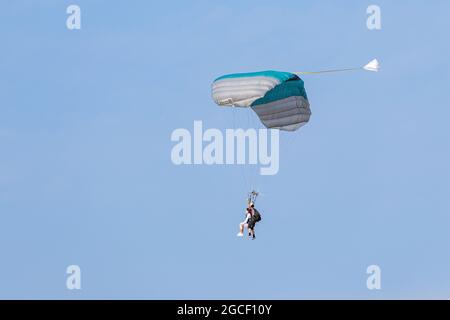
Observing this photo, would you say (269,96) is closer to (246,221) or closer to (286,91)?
(286,91)

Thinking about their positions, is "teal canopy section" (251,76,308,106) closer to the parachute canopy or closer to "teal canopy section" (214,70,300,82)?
the parachute canopy

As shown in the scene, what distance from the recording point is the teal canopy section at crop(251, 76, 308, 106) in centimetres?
6288

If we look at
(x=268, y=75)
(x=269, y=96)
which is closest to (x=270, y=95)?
(x=269, y=96)

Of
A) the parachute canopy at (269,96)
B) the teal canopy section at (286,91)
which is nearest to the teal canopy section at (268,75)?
the parachute canopy at (269,96)

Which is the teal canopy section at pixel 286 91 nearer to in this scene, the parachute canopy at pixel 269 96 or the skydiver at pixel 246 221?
the parachute canopy at pixel 269 96

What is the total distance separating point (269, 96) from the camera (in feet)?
208

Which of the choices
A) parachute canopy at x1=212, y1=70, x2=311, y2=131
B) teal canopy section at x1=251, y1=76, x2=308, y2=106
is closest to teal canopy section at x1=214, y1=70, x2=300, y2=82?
parachute canopy at x1=212, y1=70, x2=311, y2=131

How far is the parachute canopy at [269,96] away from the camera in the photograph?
6078 cm
